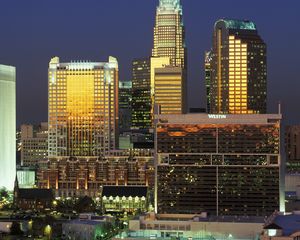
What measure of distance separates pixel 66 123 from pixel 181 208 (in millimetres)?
47353

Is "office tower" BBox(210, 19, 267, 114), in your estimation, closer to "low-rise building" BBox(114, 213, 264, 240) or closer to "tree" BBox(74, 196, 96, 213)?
"tree" BBox(74, 196, 96, 213)

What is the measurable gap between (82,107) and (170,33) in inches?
2096

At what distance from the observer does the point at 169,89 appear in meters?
158

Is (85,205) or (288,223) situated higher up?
(288,223)

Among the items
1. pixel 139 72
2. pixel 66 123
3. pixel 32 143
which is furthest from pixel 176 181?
pixel 139 72

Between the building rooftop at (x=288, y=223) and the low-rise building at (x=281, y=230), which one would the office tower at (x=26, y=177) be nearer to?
the building rooftop at (x=288, y=223)

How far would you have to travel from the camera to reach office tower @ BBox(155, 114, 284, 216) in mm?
96188

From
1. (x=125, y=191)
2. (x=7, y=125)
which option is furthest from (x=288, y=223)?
(x=7, y=125)

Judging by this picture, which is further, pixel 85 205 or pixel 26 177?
pixel 26 177

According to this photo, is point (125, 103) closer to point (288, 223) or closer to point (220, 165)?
point (220, 165)

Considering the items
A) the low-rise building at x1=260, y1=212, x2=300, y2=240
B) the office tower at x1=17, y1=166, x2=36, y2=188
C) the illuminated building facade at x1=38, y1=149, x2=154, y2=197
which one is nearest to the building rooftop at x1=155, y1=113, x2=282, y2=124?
the low-rise building at x1=260, y1=212, x2=300, y2=240

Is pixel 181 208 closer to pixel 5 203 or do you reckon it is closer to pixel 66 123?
pixel 5 203

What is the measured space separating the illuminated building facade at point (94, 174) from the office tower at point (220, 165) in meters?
27.6

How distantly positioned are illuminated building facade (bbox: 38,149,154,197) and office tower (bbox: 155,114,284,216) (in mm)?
27597
